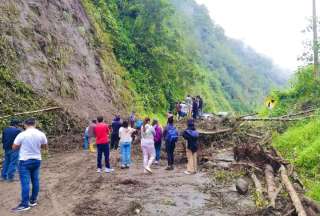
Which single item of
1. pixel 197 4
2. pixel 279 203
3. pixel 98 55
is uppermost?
pixel 197 4

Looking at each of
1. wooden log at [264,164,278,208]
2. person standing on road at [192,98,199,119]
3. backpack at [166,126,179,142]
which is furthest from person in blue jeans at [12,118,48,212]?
person standing on road at [192,98,199,119]

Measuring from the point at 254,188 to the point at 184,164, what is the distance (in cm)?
465

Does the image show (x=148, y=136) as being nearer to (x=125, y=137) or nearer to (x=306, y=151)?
(x=125, y=137)

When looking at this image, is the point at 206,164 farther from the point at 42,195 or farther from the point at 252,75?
the point at 252,75

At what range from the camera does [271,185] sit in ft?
38.3

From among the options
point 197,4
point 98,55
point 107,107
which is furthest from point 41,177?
point 197,4

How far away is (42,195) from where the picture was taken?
36.8ft

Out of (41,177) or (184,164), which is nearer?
(41,177)

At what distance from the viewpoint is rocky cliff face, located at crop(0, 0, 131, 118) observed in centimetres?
2141

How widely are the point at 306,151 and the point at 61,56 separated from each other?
1481 cm

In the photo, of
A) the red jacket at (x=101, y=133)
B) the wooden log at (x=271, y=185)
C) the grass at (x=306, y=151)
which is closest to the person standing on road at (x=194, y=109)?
the grass at (x=306, y=151)

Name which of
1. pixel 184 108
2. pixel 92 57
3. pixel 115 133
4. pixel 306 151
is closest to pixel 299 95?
pixel 184 108

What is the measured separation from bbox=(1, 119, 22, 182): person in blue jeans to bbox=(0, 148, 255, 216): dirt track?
0.51 m

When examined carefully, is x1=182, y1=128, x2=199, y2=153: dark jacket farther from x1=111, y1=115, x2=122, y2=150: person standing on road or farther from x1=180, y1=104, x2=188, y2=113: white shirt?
x1=180, y1=104, x2=188, y2=113: white shirt
